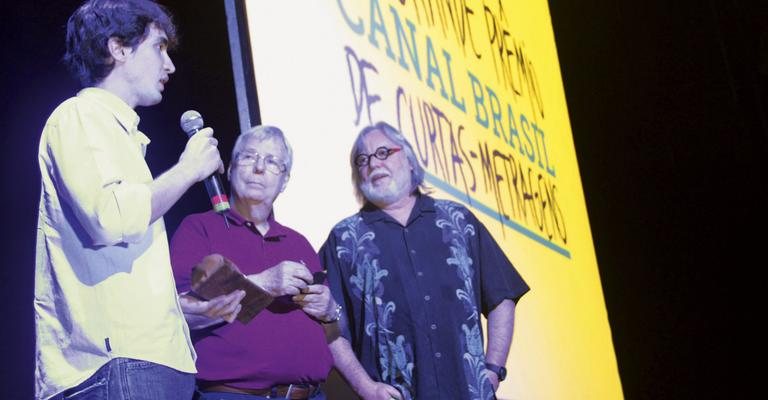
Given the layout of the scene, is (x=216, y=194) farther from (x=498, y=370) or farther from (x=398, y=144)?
(x=498, y=370)

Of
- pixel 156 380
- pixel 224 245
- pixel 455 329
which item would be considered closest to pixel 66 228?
pixel 156 380

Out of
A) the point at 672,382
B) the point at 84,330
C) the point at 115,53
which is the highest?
the point at 115,53

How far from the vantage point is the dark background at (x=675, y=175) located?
4219 mm

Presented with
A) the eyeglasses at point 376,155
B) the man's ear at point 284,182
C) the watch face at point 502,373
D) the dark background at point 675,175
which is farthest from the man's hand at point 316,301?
the dark background at point 675,175

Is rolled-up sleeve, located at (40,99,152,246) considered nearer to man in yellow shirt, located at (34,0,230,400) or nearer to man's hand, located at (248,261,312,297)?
man in yellow shirt, located at (34,0,230,400)

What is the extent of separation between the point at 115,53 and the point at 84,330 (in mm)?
575

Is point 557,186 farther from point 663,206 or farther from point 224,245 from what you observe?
point 224,245

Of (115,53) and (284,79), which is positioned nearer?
(115,53)

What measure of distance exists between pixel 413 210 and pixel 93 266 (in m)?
1.15

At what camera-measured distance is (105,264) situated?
1.58m

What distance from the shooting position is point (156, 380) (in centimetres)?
154

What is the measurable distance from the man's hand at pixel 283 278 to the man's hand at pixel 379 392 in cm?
41

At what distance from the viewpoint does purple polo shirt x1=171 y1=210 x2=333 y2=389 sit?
1887 millimetres

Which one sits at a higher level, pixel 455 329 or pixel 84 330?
pixel 84 330
